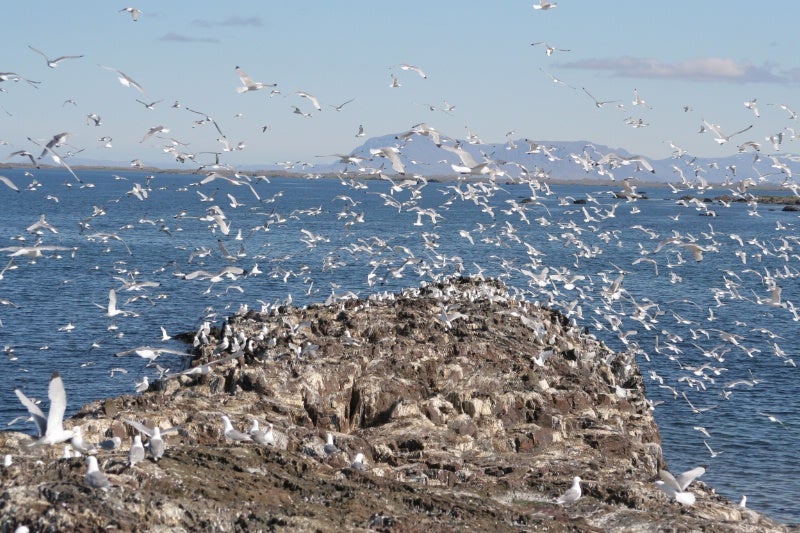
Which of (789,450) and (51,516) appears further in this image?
(789,450)

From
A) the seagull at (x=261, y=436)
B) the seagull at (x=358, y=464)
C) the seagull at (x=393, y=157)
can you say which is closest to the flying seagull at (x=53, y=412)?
the seagull at (x=261, y=436)

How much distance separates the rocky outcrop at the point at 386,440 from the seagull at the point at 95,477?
95 mm

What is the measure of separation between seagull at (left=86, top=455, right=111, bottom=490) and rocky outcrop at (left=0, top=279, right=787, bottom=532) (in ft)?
0.31

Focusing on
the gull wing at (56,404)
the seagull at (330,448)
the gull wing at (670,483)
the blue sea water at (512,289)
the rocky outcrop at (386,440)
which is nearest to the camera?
the gull wing at (56,404)

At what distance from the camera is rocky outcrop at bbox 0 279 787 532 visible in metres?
13.1

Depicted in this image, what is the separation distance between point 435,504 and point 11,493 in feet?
20.1

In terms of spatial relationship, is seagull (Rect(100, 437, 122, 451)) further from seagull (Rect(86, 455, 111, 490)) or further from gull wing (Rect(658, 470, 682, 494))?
gull wing (Rect(658, 470, 682, 494))

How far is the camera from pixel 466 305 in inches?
1431

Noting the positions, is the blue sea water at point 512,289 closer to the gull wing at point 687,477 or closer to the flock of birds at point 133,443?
the flock of birds at point 133,443

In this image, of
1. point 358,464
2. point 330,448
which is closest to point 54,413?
point 358,464

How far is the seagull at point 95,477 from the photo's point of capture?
39.8ft

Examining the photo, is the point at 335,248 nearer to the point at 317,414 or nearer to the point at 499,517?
the point at 317,414

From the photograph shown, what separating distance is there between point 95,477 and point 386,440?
9.79 m

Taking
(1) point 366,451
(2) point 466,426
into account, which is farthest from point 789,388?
(1) point 366,451
